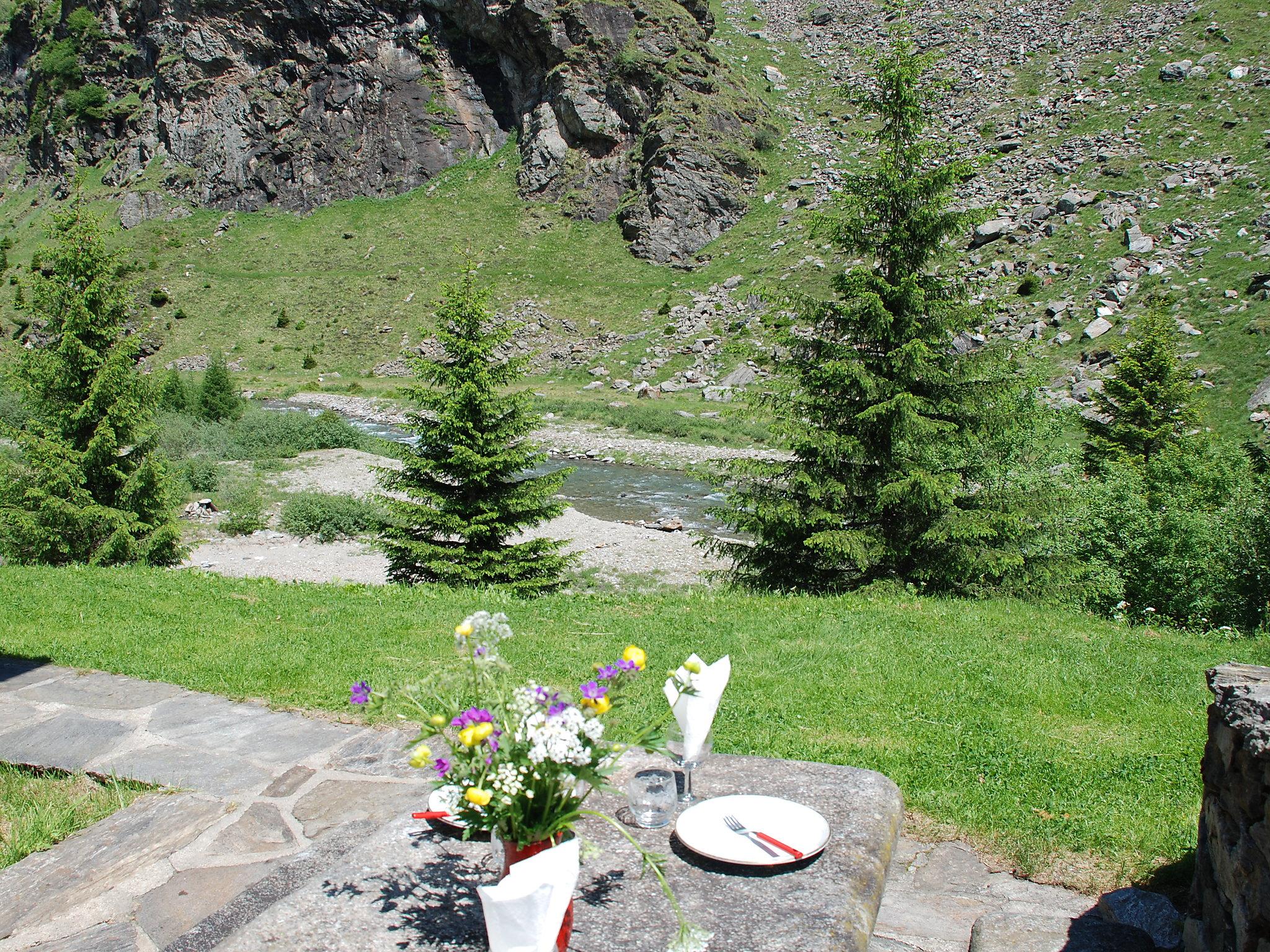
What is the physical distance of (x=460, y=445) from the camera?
12.0 metres

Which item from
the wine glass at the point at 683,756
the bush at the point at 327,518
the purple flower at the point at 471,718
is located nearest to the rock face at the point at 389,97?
the bush at the point at 327,518

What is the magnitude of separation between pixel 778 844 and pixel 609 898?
62 centimetres

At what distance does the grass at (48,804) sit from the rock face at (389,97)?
61.6 metres

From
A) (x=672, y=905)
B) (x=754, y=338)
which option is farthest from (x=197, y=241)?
(x=672, y=905)

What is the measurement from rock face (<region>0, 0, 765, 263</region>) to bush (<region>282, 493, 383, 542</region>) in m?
45.1

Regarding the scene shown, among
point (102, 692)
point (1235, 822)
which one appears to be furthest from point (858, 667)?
point (102, 692)

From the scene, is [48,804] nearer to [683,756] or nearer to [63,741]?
[63,741]

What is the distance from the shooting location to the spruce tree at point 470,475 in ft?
39.4

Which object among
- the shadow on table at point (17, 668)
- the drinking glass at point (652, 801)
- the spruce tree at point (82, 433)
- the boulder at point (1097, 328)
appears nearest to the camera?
the drinking glass at point (652, 801)

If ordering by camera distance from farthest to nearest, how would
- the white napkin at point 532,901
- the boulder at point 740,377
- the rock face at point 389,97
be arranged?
the rock face at point 389,97, the boulder at point 740,377, the white napkin at point 532,901

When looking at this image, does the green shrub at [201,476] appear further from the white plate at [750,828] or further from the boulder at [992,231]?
the boulder at [992,231]

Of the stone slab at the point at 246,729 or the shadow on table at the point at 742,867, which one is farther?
the stone slab at the point at 246,729

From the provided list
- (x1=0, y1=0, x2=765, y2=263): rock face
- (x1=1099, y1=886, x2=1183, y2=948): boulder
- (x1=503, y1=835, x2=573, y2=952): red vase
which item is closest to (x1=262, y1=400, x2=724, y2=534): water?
(x1=1099, y1=886, x2=1183, y2=948): boulder

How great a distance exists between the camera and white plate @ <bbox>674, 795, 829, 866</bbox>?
2867 mm
